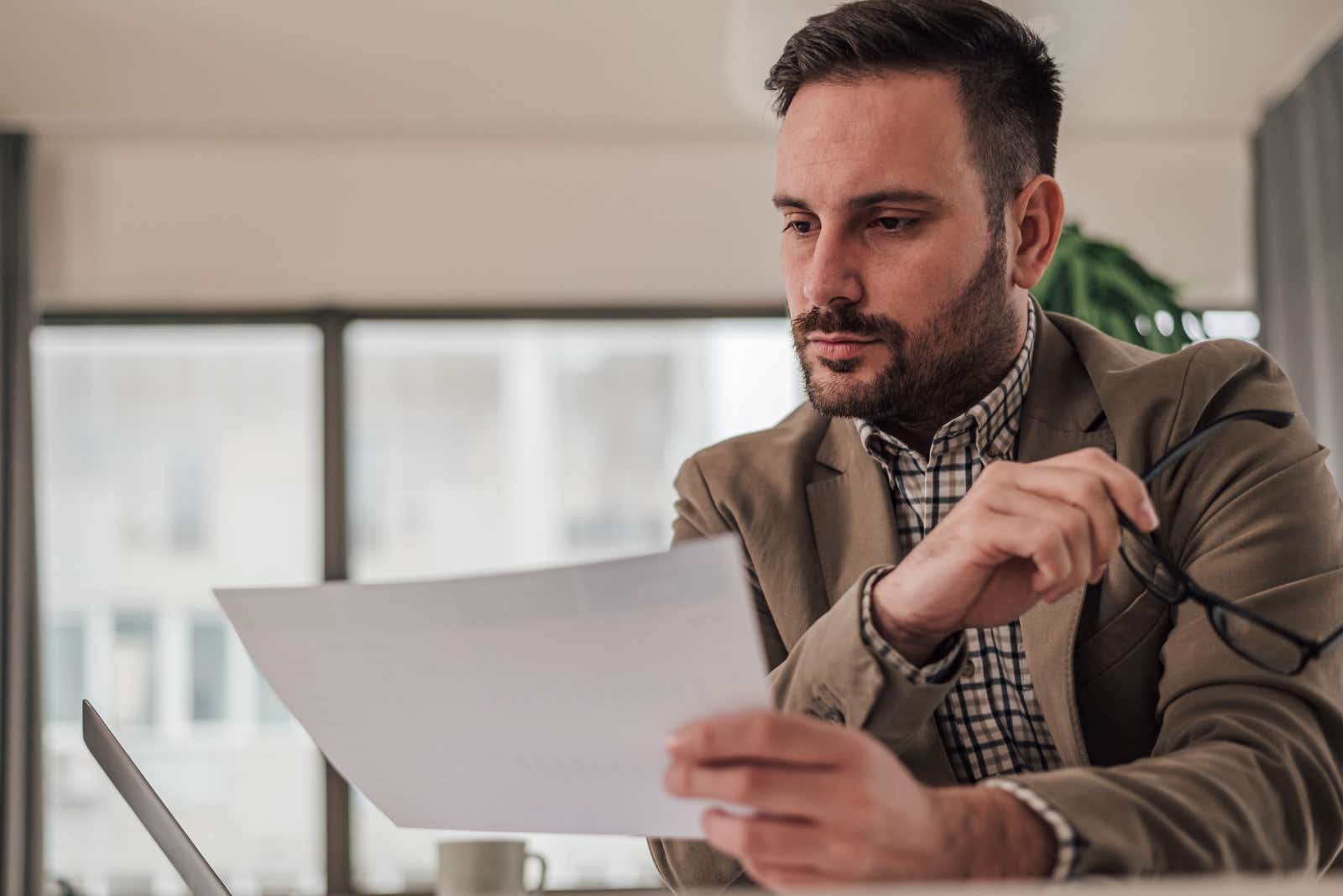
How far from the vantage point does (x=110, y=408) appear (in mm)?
4031

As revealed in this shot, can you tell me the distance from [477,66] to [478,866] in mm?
2487

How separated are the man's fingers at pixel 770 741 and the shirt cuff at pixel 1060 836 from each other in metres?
0.14

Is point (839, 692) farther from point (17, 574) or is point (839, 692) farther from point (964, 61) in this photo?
point (17, 574)

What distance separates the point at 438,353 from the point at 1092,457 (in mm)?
3487

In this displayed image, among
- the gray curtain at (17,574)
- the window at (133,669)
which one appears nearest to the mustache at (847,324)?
the gray curtain at (17,574)

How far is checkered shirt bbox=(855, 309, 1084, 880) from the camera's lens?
1.10 m

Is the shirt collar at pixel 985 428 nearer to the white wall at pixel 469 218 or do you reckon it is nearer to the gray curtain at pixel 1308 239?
the gray curtain at pixel 1308 239

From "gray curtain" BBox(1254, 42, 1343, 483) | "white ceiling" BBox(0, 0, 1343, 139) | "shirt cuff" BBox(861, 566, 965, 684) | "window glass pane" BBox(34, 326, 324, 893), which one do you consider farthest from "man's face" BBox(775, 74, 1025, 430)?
"window glass pane" BBox(34, 326, 324, 893)

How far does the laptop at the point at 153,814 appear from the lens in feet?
2.69

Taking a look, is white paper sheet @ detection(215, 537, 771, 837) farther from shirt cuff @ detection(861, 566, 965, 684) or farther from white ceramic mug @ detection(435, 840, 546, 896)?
white ceramic mug @ detection(435, 840, 546, 896)

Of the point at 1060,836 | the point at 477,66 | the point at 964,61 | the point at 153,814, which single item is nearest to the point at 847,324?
the point at 964,61

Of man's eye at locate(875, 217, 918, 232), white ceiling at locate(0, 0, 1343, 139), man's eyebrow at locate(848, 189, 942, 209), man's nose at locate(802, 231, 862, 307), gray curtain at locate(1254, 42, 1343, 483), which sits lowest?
man's nose at locate(802, 231, 862, 307)

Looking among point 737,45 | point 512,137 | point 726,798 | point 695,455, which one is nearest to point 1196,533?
point 695,455

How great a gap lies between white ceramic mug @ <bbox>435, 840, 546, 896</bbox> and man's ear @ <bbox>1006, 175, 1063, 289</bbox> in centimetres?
94
